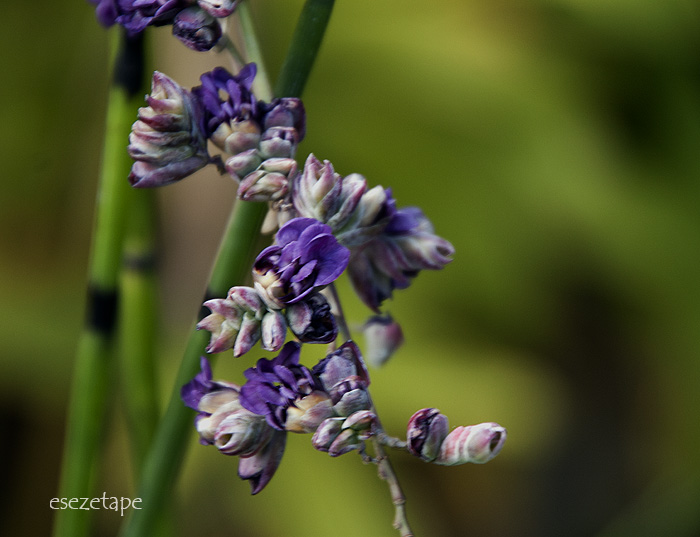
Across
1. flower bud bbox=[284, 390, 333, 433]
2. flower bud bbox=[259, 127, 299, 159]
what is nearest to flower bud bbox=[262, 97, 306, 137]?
flower bud bbox=[259, 127, 299, 159]

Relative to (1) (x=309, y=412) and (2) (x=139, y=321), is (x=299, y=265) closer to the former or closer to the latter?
(1) (x=309, y=412)

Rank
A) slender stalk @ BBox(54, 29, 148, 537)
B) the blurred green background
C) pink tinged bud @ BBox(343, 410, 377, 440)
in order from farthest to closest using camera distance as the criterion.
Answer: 1. the blurred green background
2. slender stalk @ BBox(54, 29, 148, 537)
3. pink tinged bud @ BBox(343, 410, 377, 440)

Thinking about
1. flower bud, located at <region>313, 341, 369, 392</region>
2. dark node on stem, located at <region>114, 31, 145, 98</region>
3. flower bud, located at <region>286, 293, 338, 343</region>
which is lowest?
flower bud, located at <region>313, 341, 369, 392</region>

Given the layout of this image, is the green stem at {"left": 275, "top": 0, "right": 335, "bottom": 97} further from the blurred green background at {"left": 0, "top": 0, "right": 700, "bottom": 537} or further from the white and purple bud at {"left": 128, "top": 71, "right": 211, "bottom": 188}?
the blurred green background at {"left": 0, "top": 0, "right": 700, "bottom": 537}

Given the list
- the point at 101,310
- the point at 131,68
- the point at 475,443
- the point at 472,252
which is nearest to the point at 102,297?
the point at 101,310

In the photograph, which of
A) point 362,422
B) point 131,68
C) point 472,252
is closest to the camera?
point 362,422

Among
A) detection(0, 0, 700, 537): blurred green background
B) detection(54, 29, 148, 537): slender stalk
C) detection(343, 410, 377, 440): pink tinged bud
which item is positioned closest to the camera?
detection(343, 410, 377, 440): pink tinged bud

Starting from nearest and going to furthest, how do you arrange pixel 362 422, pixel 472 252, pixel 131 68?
1. pixel 362 422
2. pixel 131 68
3. pixel 472 252
